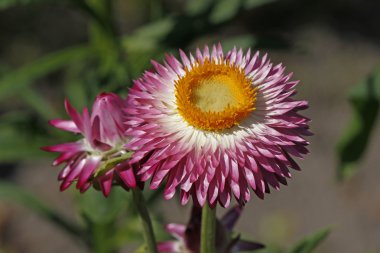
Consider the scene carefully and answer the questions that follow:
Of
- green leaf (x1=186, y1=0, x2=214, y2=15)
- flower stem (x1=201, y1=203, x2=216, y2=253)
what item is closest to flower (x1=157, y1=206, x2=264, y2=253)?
flower stem (x1=201, y1=203, x2=216, y2=253)

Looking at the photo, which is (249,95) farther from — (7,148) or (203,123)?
(7,148)

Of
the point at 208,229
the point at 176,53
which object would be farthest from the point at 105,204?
the point at 176,53

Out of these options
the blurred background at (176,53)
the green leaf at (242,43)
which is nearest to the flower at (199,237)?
the blurred background at (176,53)

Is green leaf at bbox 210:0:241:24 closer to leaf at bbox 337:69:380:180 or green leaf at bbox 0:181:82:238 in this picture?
leaf at bbox 337:69:380:180

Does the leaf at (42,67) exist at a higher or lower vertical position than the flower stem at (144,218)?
higher

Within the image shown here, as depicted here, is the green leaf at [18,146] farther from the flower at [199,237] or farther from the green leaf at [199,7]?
the flower at [199,237]

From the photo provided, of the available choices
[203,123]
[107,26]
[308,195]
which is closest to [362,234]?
[308,195]
